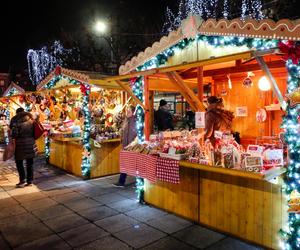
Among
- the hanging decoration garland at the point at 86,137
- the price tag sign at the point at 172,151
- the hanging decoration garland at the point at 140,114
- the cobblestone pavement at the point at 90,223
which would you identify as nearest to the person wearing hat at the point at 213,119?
the price tag sign at the point at 172,151

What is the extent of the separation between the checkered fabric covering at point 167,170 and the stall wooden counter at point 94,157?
386 centimetres

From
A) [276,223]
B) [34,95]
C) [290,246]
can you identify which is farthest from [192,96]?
[34,95]

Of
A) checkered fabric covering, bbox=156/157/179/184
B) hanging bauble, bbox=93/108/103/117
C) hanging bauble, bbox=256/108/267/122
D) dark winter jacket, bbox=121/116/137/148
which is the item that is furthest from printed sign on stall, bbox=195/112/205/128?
hanging bauble, bbox=93/108/103/117

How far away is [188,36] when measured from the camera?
528cm

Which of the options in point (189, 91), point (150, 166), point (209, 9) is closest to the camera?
point (189, 91)

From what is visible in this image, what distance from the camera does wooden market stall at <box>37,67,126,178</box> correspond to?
29.4 feet

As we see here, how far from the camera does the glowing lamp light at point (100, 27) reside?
1975 cm

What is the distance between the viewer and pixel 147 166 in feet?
19.8

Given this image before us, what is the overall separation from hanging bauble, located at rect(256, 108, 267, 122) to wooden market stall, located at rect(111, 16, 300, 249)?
0.40 m

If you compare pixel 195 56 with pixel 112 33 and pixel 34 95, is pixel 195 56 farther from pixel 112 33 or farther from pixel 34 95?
pixel 112 33

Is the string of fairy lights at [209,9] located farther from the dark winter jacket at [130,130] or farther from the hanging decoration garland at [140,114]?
the hanging decoration garland at [140,114]

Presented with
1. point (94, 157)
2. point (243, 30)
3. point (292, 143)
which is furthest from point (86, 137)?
point (292, 143)

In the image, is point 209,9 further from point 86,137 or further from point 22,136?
point 22,136

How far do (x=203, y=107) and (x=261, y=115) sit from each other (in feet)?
10.0
